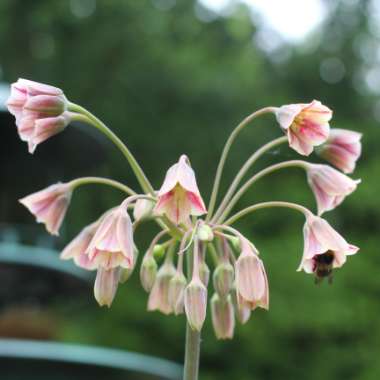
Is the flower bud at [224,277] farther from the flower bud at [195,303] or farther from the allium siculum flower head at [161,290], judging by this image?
the allium siculum flower head at [161,290]

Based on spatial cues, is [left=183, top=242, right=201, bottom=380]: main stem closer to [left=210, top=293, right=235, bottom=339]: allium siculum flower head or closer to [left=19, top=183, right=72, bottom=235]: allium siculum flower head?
[left=210, top=293, right=235, bottom=339]: allium siculum flower head

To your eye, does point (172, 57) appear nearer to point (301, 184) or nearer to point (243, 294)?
point (301, 184)

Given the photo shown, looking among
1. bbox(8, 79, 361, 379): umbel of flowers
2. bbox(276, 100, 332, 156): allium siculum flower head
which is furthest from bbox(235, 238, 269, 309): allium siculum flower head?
bbox(276, 100, 332, 156): allium siculum flower head

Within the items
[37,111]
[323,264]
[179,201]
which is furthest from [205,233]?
[37,111]

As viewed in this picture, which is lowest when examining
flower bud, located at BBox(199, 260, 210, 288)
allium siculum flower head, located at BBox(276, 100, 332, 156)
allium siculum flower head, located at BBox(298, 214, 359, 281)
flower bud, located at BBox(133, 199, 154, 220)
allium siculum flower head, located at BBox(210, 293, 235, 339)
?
allium siculum flower head, located at BBox(210, 293, 235, 339)

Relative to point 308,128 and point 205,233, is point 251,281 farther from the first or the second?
point 308,128

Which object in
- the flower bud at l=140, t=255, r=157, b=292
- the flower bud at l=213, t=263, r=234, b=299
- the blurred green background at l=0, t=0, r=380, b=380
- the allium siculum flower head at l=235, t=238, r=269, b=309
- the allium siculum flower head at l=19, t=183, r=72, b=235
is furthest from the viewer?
the blurred green background at l=0, t=0, r=380, b=380

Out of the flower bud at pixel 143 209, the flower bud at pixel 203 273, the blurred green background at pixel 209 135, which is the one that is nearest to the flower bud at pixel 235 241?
the flower bud at pixel 203 273
